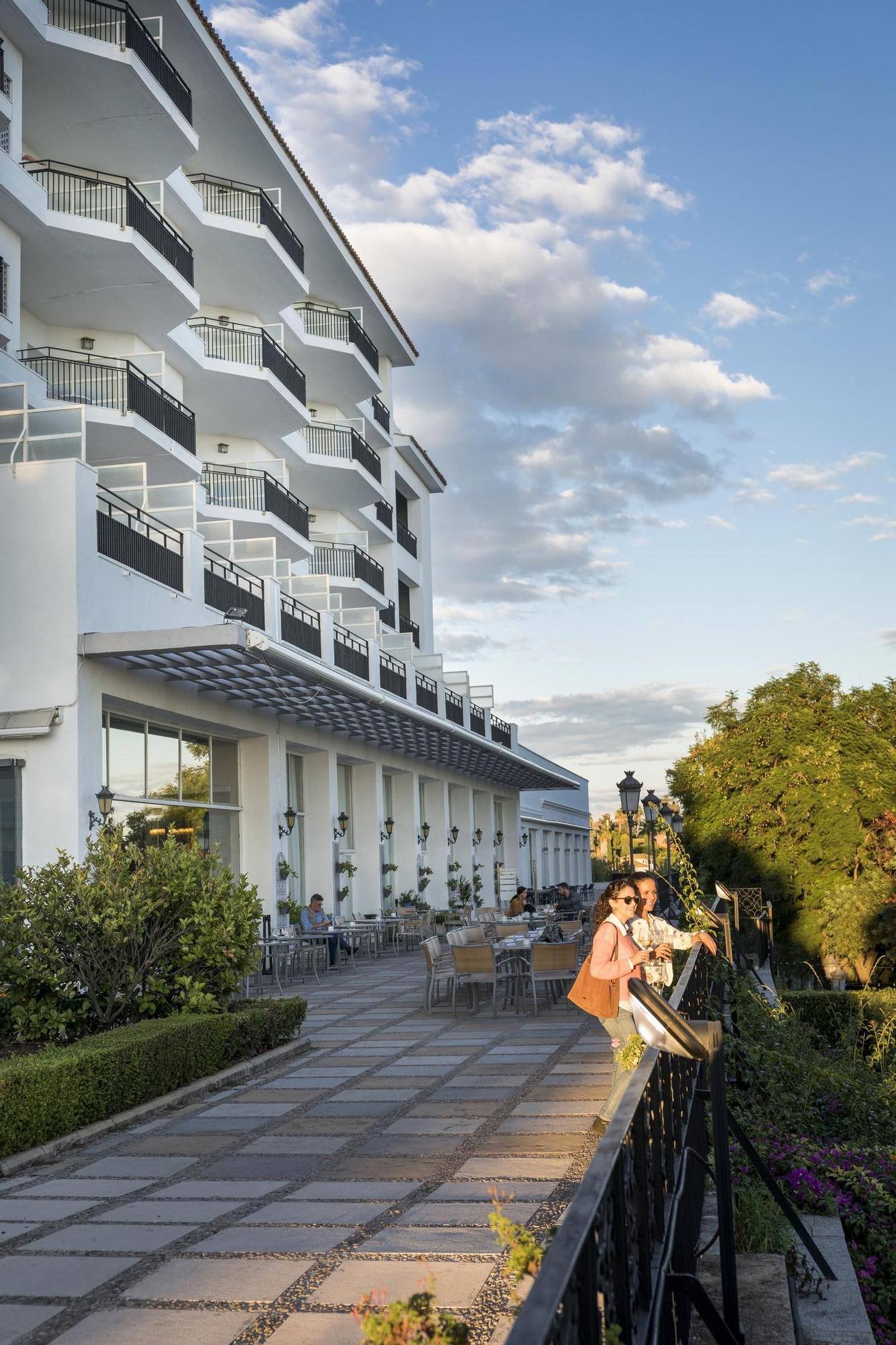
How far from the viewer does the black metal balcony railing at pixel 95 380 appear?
762 inches

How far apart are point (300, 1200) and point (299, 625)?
16965 millimetres

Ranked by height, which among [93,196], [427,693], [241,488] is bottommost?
[427,693]

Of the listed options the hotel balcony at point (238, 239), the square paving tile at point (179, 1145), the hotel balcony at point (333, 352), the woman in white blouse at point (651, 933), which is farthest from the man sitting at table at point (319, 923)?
the hotel balcony at point (333, 352)

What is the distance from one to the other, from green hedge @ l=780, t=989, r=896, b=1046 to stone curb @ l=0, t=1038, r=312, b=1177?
9783 millimetres

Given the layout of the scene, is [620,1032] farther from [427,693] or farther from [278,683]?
[427,693]

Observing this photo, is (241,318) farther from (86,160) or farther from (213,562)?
(213,562)

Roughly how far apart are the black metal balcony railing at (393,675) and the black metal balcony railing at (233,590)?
22.9 ft

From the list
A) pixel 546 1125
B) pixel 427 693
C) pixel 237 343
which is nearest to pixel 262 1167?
pixel 546 1125

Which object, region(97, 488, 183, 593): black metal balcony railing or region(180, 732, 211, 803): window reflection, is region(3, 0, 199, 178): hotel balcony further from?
region(180, 732, 211, 803): window reflection

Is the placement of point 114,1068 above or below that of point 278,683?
below

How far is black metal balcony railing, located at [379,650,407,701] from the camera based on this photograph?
27.9 meters

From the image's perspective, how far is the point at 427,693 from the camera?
3209cm

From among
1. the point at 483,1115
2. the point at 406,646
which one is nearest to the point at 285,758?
the point at 406,646

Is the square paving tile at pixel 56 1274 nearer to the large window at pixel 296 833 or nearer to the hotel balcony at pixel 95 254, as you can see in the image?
the hotel balcony at pixel 95 254
